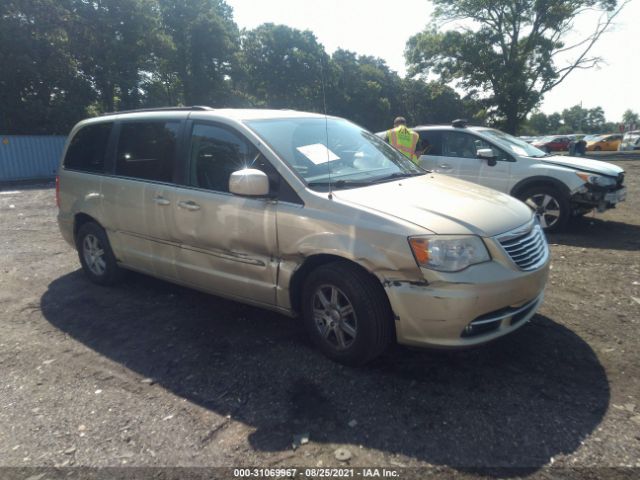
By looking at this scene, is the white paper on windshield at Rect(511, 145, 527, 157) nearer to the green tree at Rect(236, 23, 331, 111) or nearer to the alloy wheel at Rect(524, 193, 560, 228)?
the alloy wheel at Rect(524, 193, 560, 228)

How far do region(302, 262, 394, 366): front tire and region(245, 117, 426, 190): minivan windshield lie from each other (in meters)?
0.68

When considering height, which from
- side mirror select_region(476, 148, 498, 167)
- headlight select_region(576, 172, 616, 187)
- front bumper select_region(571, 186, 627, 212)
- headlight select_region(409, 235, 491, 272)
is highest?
side mirror select_region(476, 148, 498, 167)

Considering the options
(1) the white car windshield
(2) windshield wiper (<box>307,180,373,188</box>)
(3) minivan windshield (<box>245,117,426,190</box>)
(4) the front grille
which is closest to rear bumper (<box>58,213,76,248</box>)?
(3) minivan windshield (<box>245,117,426,190</box>)

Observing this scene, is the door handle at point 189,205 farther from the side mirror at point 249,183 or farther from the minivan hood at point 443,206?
the minivan hood at point 443,206

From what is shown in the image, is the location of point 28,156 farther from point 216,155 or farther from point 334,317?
point 334,317

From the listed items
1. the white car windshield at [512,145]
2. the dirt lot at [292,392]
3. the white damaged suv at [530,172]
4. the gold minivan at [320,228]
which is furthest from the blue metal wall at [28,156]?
the white car windshield at [512,145]

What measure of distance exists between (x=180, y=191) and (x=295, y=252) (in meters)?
1.33

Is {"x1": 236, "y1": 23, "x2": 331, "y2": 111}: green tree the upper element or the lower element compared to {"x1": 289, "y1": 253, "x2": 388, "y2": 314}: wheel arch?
upper

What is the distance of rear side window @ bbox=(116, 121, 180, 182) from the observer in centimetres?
415

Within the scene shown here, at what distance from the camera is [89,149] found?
5.07m

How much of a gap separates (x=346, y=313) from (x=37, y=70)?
99.2 ft

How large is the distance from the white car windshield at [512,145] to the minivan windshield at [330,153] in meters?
3.79

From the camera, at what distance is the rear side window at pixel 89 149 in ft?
16.0

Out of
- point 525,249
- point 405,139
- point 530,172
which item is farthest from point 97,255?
point 530,172
